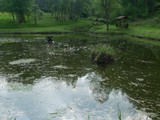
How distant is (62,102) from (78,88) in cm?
442

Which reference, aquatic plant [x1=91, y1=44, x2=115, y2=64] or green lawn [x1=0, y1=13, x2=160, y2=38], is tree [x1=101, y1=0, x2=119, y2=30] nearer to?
green lawn [x1=0, y1=13, x2=160, y2=38]

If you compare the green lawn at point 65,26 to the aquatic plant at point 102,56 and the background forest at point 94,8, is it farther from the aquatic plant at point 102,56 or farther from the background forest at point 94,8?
the aquatic plant at point 102,56

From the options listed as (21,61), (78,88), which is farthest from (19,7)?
(78,88)

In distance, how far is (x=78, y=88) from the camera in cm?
2775

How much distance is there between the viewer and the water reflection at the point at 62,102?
2056 centimetres

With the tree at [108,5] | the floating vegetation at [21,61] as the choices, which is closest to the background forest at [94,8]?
the tree at [108,5]

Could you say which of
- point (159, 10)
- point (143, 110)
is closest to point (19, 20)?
point (159, 10)

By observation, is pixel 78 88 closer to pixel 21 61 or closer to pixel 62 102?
pixel 62 102

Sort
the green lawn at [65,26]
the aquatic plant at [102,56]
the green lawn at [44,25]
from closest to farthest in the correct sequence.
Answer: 1. the aquatic plant at [102,56]
2. the green lawn at [65,26]
3. the green lawn at [44,25]

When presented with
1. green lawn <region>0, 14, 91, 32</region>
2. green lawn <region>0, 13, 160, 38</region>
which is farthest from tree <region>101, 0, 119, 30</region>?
green lawn <region>0, 14, 91, 32</region>

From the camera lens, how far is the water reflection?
810 inches

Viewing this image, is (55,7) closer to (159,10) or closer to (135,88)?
(159,10)

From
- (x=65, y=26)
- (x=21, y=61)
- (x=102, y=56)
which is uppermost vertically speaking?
(x=102, y=56)

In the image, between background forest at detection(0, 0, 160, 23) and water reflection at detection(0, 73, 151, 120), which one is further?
background forest at detection(0, 0, 160, 23)
